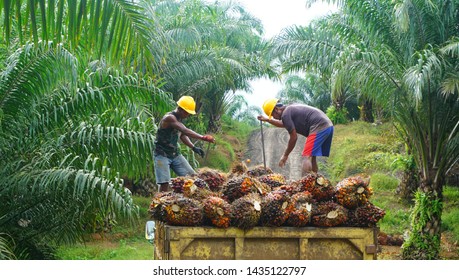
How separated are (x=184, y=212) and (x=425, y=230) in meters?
7.47

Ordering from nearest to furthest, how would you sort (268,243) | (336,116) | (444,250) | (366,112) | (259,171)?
(268,243), (259,171), (444,250), (336,116), (366,112)

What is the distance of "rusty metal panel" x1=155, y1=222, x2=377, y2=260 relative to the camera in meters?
5.05

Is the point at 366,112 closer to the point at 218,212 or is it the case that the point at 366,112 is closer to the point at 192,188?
the point at 192,188

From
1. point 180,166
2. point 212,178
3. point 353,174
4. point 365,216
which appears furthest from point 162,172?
point 353,174

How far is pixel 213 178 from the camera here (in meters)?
6.38

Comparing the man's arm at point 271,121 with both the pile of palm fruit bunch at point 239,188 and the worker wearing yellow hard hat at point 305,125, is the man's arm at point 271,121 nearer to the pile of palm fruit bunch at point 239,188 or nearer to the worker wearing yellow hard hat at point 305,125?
the worker wearing yellow hard hat at point 305,125

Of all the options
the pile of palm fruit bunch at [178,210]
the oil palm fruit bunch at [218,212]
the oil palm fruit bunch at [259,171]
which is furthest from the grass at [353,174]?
the oil palm fruit bunch at [218,212]

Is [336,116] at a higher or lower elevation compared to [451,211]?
higher

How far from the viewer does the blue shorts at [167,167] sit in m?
8.27

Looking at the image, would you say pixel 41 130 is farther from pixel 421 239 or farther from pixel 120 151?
pixel 421 239

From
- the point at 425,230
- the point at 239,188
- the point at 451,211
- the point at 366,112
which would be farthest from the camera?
the point at 366,112

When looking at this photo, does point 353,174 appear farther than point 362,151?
No

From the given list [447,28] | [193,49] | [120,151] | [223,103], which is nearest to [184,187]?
[120,151]

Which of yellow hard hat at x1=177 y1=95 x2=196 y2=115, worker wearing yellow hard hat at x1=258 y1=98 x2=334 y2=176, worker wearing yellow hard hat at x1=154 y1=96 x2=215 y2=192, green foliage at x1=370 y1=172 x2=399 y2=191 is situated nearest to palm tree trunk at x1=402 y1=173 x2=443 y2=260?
worker wearing yellow hard hat at x1=258 y1=98 x2=334 y2=176
